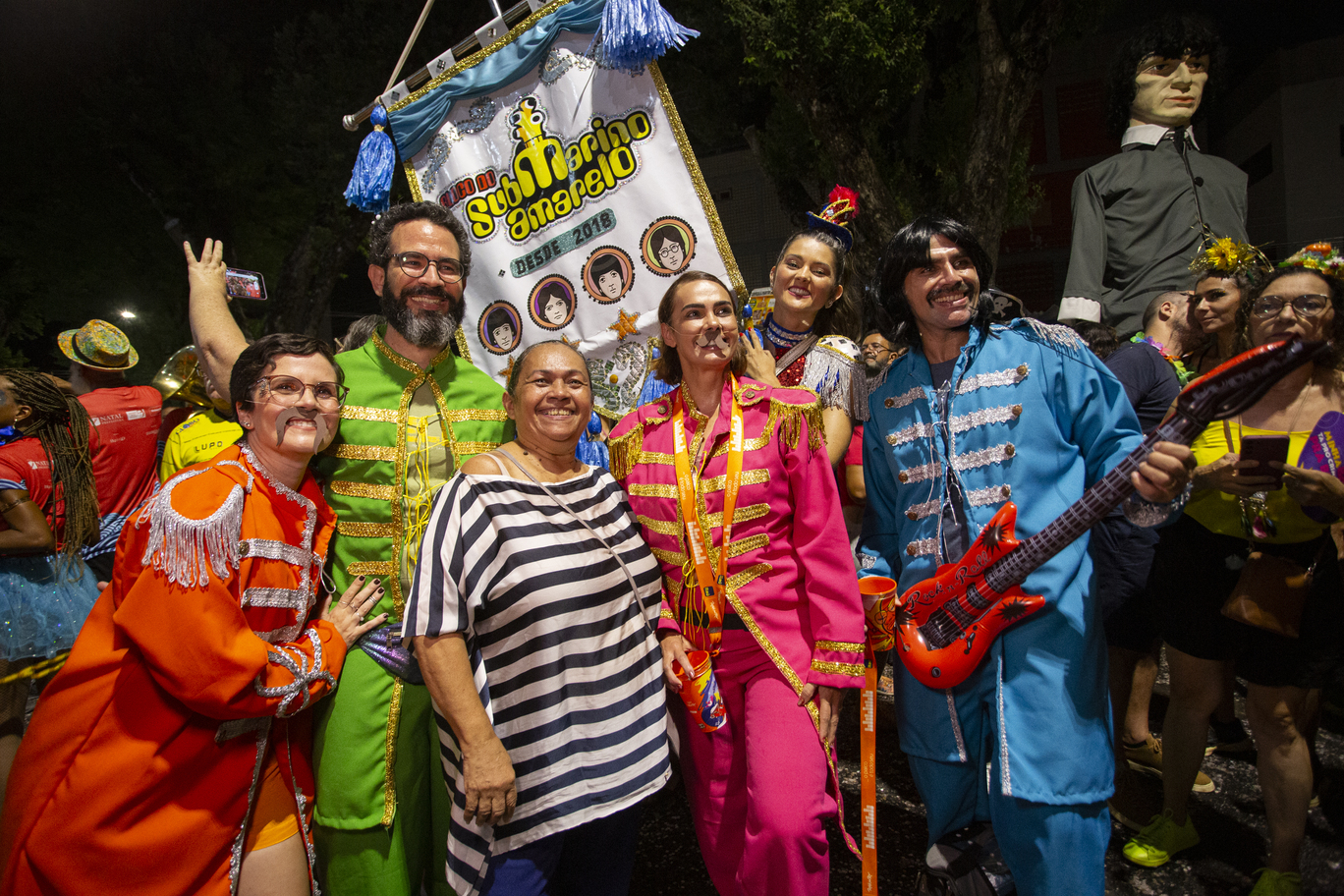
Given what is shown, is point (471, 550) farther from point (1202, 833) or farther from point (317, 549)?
point (1202, 833)

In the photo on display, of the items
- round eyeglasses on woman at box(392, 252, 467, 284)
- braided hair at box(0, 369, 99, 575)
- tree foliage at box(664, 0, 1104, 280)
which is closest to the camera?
round eyeglasses on woman at box(392, 252, 467, 284)

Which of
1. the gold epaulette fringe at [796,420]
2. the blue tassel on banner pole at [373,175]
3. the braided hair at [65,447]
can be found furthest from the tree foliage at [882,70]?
the braided hair at [65,447]

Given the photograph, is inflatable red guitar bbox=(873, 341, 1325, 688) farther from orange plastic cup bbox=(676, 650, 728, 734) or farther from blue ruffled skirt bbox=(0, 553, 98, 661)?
blue ruffled skirt bbox=(0, 553, 98, 661)

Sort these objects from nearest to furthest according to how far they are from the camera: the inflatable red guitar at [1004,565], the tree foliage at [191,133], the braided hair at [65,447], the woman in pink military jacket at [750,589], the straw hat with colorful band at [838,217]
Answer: the inflatable red guitar at [1004,565] < the woman in pink military jacket at [750,589] < the straw hat with colorful band at [838,217] < the braided hair at [65,447] < the tree foliage at [191,133]

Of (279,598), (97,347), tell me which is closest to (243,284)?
(279,598)

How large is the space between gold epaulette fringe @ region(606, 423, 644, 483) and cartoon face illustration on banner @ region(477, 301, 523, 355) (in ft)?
3.54

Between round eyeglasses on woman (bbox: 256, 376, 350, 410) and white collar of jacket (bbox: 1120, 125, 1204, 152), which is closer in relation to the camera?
round eyeglasses on woman (bbox: 256, 376, 350, 410)

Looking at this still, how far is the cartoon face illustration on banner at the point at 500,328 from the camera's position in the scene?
10.9 ft

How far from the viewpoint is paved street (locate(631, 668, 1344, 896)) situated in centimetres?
287

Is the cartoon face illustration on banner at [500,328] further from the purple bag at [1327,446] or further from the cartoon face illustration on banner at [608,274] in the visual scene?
the purple bag at [1327,446]

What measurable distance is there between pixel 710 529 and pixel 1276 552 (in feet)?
6.94

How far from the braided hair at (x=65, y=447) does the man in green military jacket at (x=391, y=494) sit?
183cm

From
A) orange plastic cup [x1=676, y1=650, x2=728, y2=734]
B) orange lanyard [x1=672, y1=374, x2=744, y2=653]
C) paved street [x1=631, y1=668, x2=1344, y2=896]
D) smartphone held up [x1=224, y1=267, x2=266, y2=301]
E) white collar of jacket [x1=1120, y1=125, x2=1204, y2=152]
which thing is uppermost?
smartphone held up [x1=224, y1=267, x2=266, y2=301]

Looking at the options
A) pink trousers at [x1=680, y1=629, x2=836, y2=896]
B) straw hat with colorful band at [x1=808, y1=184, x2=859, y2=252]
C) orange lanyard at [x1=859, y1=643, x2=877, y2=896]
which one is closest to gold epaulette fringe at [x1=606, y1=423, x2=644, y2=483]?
pink trousers at [x1=680, y1=629, x2=836, y2=896]
